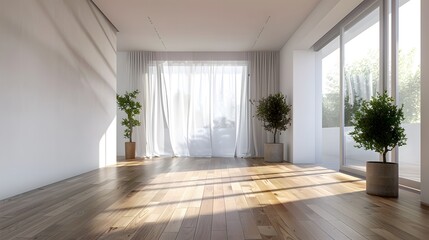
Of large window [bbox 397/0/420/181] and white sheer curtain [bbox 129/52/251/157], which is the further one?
white sheer curtain [bbox 129/52/251/157]

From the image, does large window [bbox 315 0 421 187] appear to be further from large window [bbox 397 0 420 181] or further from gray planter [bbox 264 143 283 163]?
gray planter [bbox 264 143 283 163]

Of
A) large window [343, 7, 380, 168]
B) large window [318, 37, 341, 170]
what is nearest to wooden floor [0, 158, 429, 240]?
large window [343, 7, 380, 168]

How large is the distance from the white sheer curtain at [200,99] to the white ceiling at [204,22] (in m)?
0.45

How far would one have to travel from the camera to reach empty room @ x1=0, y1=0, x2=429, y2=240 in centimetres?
277

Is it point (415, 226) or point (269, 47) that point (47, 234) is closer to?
point (415, 226)

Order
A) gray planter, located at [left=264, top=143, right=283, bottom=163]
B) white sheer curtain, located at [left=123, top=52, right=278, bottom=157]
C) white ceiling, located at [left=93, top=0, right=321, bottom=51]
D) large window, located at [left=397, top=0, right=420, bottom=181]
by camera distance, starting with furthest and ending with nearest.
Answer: white sheer curtain, located at [left=123, top=52, right=278, bottom=157] → gray planter, located at [left=264, top=143, right=283, bottom=163] → white ceiling, located at [left=93, top=0, right=321, bottom=51] → large window, located at [left=397, top=0, right=420, bottom=181]

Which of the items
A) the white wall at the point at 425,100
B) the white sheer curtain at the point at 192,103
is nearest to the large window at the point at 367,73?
the white wall at the point at 425,100

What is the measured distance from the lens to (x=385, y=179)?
3.57 meters

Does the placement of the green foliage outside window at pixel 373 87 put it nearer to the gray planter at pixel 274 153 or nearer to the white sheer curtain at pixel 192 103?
the gray planter at pixel 274 153

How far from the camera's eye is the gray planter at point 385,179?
3.56 meters

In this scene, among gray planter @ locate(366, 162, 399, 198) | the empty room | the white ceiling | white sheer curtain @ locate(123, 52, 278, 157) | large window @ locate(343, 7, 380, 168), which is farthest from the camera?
white sheer curtain @ locate(123, 52, 278, 157)

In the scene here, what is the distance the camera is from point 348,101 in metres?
5.65

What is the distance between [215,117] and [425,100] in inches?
242

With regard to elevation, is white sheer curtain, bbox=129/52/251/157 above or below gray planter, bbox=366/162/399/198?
above
